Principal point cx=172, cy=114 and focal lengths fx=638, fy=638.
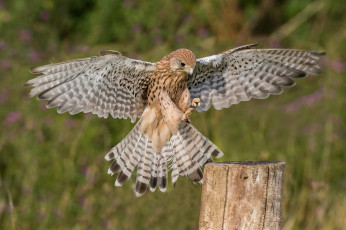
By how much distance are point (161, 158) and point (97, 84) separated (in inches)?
30.6

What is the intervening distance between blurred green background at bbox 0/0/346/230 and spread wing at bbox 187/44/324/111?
0.37 meters

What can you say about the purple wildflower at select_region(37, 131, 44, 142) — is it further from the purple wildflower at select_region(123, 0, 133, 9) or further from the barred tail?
the purple wildflower at select_region(123, 0, 133, 9)

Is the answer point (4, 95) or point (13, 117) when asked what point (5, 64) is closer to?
point (4, 95)

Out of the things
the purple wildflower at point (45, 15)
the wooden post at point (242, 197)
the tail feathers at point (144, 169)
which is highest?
the purple wildflower at point (45, 15)

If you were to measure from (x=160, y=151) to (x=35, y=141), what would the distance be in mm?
1326

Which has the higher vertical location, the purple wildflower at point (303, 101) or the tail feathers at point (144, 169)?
the purple wildflower at point (303, 101)

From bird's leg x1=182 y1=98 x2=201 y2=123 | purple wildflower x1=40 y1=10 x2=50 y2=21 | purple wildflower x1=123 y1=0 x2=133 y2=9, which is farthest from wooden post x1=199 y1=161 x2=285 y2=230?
purple wildflower x1=40 y1=10 x2=50 y2=21

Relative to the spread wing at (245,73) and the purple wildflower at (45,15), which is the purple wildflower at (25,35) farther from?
the spread wing at (245,73)

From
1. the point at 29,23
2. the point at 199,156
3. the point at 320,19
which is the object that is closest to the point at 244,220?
the point at 199,156

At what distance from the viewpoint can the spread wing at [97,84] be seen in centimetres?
414

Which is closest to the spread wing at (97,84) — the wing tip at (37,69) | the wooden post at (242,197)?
the wing tip at (37,69)

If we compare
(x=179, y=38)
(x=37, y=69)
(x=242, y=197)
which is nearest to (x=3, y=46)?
(x=179, y=38)

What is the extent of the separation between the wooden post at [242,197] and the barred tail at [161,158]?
1.40 metres

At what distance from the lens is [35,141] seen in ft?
18.3
